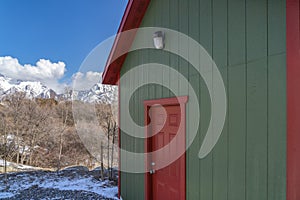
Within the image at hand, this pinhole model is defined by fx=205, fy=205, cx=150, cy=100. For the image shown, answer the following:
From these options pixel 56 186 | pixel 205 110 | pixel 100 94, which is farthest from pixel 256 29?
pixel 100 94

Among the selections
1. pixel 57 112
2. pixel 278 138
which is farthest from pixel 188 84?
pixel 57 112

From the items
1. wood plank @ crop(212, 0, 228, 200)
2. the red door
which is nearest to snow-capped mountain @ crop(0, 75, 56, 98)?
the red door

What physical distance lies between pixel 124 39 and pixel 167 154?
2383mm

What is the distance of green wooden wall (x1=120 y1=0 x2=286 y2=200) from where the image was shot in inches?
58.0

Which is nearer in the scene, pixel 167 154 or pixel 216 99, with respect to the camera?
pixel 216 99

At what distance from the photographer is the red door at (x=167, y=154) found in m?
2.64

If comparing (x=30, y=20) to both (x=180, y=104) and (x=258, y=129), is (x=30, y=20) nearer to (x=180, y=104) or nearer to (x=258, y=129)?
(x=180, y=104)

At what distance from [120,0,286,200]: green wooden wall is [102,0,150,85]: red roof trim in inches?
48.4

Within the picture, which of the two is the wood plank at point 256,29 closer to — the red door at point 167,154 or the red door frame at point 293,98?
the red door frame at point 293,98

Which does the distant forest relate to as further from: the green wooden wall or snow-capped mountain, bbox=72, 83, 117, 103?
the green wooden wall

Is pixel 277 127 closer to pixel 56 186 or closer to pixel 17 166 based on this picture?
pixel 56 186

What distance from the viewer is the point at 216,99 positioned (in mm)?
2027

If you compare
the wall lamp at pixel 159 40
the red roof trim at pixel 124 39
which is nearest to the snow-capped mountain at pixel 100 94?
the red roof trim at pixel 124 39

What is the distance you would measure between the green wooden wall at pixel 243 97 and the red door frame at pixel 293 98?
Result: 56 millimetres
